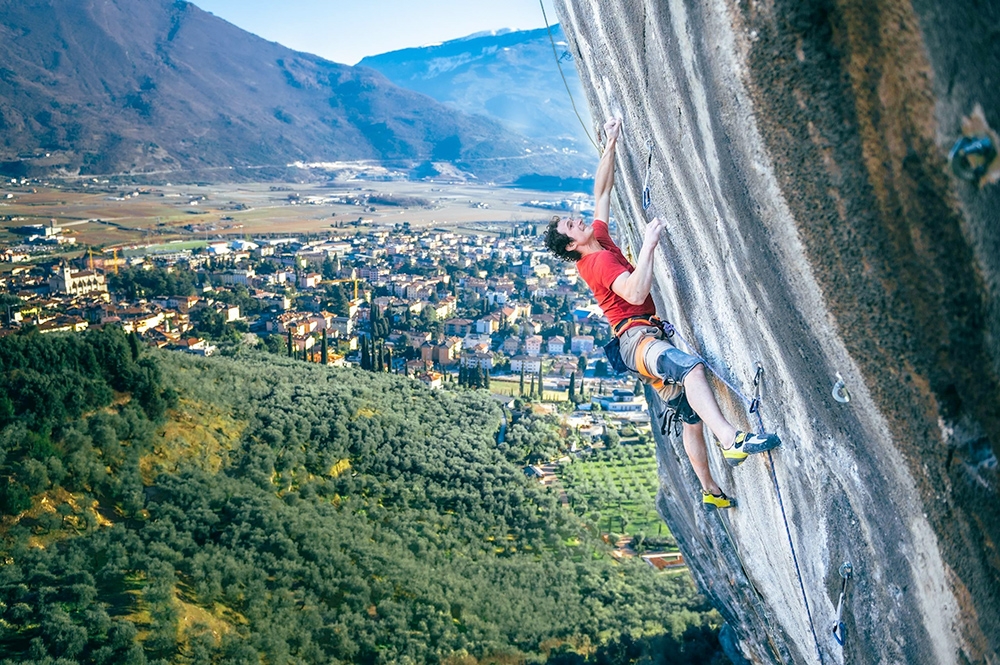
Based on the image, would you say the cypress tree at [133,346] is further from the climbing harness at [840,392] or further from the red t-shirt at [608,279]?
the climbing harness at [840,392]

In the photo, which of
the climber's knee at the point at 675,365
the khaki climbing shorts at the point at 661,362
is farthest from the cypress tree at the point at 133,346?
the climber's knee at the point at 675,365

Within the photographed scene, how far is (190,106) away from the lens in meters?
92.5

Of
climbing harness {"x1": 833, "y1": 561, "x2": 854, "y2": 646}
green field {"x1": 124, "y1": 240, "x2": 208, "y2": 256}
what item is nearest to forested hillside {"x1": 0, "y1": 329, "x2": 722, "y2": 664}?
climbing harness {"x1": 833, "y1": 561, "x2": 854, "y2": 646}

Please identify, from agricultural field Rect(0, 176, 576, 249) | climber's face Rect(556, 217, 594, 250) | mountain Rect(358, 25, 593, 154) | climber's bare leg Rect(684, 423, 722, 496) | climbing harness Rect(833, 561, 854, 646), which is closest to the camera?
climbing harness Rect(833, 561, 854, 646)

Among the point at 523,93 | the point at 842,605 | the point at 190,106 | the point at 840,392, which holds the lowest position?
the point at 842,605

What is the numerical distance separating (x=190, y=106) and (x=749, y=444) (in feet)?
335

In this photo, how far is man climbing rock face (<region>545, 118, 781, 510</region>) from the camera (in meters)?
3.13

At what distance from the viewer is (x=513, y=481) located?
16.4 m

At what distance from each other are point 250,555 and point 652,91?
1064 cm

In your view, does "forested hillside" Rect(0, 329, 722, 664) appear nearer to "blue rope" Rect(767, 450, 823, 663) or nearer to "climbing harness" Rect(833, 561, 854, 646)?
"blue rope" Rect(767, 450, 823, 663)

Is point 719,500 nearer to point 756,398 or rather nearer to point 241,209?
point 756,398

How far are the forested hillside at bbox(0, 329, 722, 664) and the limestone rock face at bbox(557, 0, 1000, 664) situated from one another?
8.29 metres

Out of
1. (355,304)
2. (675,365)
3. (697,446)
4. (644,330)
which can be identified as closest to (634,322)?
(644,330)

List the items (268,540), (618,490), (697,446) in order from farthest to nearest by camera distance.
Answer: (618,490)
(268,540)
(697,446)
